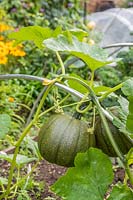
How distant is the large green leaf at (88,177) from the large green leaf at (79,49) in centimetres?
19

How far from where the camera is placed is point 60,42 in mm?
1111

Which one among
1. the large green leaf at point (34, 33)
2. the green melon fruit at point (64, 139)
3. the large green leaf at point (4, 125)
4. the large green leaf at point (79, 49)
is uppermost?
the large green leaf at point (34, 33)

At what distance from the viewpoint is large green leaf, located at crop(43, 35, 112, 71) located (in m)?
1.10

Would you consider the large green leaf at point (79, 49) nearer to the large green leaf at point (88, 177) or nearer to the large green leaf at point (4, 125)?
the large green leaf at point (88, 177)

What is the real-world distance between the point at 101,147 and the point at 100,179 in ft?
0.45

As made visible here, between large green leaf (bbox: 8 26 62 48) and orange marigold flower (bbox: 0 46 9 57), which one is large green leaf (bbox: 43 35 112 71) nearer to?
large green leaf (bbox: 8 26 62 48)

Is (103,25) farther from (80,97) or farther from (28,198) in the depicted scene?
(80,97)

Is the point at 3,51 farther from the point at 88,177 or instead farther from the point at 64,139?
the point at 88,177

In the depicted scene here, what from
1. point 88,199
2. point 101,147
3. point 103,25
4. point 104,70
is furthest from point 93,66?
point 103,25

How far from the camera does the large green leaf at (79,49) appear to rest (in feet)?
3.60

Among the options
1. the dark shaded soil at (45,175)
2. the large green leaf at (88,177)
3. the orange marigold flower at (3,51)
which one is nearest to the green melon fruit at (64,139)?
the large green leaf at (88,177)

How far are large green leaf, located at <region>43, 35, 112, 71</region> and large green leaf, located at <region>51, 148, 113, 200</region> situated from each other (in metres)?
0.19

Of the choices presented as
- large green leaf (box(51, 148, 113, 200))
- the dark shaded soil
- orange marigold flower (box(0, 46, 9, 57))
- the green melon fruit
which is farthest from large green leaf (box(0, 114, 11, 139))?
orange marigold flower (box(0, 46, 9, 57))

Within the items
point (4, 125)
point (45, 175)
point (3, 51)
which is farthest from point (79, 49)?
point (3, 51)
